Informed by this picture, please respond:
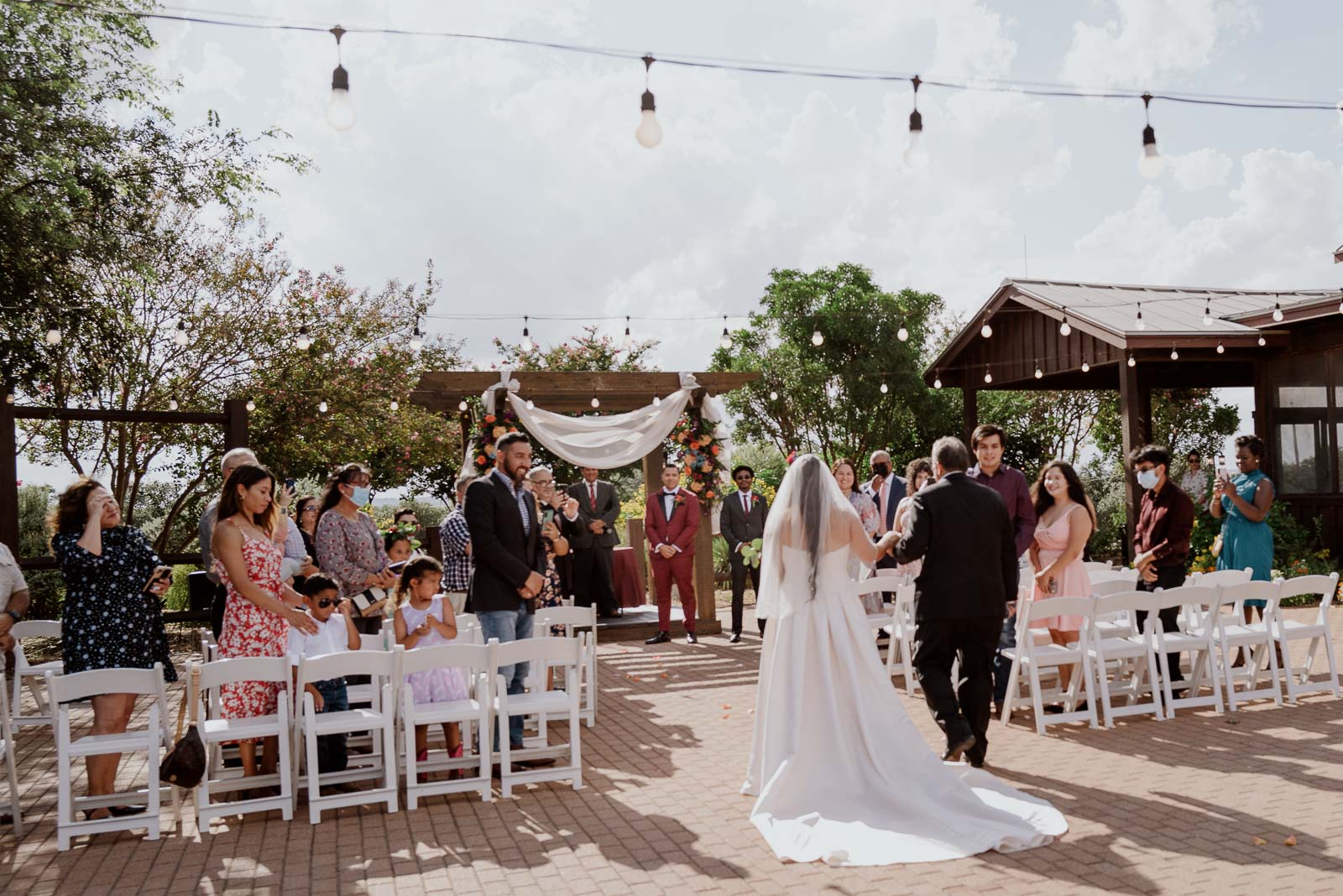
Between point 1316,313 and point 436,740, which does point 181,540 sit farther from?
point 1316,313

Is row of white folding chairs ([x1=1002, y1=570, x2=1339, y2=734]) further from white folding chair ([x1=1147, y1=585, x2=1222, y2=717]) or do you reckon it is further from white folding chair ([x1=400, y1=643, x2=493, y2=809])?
white folding chair ([x1=400, y1=643, x2=493, y2=809])

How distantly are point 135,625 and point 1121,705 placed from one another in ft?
20.8

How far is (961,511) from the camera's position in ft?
18.6

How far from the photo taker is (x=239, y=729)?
516cm

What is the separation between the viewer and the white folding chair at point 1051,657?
647cm

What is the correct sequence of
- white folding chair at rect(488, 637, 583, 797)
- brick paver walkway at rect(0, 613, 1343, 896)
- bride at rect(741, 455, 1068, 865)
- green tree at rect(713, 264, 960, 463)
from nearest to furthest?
brick paver walkway at rect(0, 613, 1343, 896)
bride at rect(741, 455, 1068, 865)
white folding chair at rect(488, 637, 583, 797)
green tree at rect(713, 264, 960, 463)

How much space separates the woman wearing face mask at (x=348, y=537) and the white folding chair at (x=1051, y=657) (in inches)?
172

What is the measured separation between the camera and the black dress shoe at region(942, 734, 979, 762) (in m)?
5.57

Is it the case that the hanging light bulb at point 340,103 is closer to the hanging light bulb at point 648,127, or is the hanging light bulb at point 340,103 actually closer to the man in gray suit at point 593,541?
the hanging light bulb at point 648,127

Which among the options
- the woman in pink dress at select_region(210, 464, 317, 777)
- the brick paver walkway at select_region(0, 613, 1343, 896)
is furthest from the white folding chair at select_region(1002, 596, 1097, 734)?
the woman in pink dress at select_region(210, 464, 317, 777)

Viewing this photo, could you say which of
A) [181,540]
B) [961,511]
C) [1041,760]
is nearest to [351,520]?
[961,511]

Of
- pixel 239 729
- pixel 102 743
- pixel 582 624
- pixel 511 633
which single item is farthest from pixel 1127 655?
pixel 102 743

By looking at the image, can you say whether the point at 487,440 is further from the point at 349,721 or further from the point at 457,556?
the point at 349,721

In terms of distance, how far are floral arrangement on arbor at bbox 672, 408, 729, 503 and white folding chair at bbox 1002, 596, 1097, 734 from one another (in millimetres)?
5437
